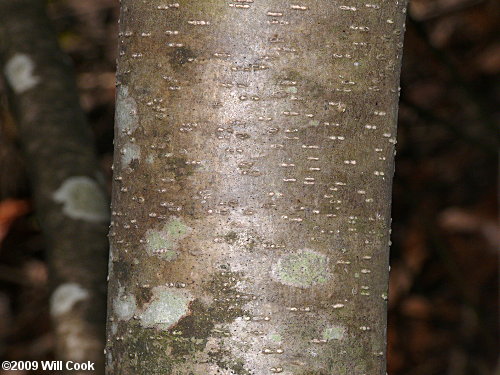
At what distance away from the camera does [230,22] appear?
28.5 inches

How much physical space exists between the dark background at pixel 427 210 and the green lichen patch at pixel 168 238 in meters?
2.88

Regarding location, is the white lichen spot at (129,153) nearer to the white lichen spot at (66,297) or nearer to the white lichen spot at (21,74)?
the white lichen spot at (66,297)

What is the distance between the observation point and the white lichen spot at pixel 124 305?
770 millimetres

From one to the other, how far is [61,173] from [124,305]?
2.29 feet

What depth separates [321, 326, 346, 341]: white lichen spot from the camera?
738 millimetres

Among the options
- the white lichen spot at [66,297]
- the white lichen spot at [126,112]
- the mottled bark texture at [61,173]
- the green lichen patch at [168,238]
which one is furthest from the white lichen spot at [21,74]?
the green lichen patch at [168,238]

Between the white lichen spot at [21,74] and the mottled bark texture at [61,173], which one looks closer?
the mottled bark texture at [61,173]

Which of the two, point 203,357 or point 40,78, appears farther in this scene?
point 40,78

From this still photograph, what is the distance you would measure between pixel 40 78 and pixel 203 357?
3.06 feet

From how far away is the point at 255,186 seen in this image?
72 cm

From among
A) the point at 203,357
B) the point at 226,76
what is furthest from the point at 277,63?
the point at 203,357

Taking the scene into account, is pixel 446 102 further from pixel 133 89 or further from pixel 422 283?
pixel 133 89

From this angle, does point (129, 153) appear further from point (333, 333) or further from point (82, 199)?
point (82, 199)

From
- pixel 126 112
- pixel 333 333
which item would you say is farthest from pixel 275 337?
pixel 126 112
